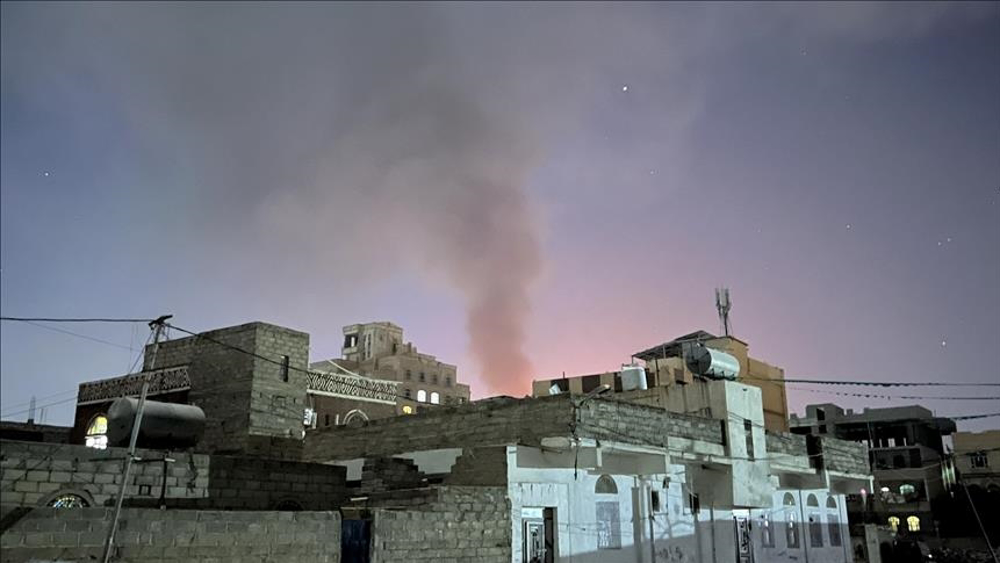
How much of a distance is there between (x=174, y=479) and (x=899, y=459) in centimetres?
6463

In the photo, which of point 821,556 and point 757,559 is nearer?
point 757,559

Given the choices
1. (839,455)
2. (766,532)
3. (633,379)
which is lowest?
(766,532)

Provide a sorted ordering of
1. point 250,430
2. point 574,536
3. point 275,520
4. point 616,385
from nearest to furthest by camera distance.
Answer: point 275,520, point 574,536, point 250,430, point 616,385

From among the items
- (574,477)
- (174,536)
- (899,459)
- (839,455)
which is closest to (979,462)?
(899,459)

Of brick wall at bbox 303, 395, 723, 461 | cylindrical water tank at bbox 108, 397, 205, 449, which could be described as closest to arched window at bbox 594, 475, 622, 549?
brick wall at bbox 303, 395, 723, 461

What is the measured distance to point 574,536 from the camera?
63.4 feet

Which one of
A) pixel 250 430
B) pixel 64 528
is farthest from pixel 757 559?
pixel 64 528

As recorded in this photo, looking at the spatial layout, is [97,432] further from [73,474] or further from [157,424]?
[73,474]

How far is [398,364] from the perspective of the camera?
82.3 meters

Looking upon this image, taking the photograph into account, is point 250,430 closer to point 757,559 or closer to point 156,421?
point 156,421

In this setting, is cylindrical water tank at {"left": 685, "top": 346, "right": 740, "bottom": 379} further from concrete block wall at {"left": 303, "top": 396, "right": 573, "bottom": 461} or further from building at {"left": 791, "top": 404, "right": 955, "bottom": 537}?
building at {"left": 791, "top": 404, "right": 955, "bottom": 537}

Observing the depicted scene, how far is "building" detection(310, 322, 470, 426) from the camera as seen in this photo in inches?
3214

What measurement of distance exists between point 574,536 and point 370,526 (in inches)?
254

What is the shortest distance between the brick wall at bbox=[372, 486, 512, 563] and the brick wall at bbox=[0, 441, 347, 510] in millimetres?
5890
